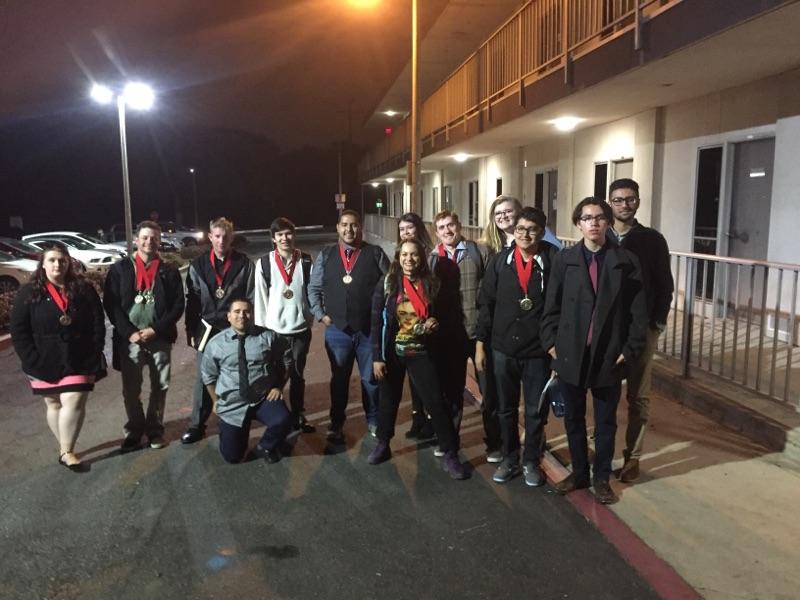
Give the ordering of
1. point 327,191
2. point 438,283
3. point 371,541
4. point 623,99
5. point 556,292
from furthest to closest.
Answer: point 327,191
point 623,99
point 438,283
point 556,292
point 371,541

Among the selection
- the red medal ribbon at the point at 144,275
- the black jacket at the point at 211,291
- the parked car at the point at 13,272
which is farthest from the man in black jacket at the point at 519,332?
the parked car at the point at 13,272

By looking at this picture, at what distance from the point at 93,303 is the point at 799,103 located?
7.43m

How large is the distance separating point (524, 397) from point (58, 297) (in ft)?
10.9

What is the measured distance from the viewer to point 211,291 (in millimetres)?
5023

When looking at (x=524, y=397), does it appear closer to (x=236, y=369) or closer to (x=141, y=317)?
(x=236, y=369)

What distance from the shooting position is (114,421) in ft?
18.8

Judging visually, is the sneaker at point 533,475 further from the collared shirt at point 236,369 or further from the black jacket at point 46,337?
the black jacket at point 46,337

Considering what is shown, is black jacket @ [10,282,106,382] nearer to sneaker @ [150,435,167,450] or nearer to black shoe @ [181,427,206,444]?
sneaker @ [150,435,167,450]

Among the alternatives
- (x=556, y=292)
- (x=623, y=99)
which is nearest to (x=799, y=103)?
(x=623, y=99)

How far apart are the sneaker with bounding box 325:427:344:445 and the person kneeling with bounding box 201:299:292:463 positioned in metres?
0.46

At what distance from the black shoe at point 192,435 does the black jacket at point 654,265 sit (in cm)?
353

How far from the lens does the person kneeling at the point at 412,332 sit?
4344 mm

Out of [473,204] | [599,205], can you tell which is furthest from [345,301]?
[473,204]

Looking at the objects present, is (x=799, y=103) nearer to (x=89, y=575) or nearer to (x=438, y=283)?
(x=438, y=283)
